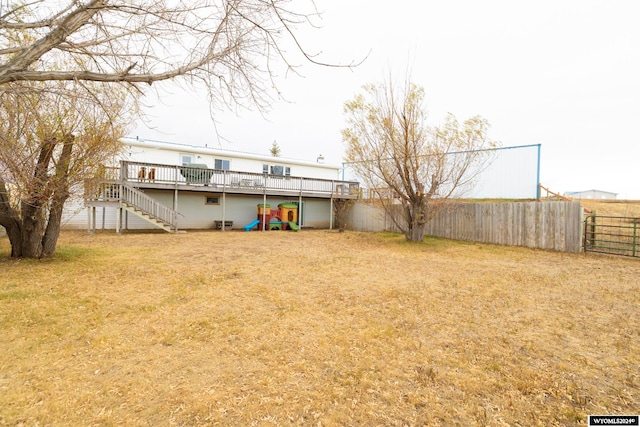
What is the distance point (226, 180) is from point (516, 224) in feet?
46.4

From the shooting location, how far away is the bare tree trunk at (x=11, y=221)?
650 cm

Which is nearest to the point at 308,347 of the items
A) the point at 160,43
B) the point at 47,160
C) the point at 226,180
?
the point at 160,43

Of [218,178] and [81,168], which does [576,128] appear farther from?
[81,168]

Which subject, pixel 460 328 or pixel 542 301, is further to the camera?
pixel 542 301

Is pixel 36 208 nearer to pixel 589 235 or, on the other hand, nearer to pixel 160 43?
pixel 160 43

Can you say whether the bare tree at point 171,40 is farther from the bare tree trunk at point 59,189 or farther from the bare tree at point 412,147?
the bare tree at point 412,147

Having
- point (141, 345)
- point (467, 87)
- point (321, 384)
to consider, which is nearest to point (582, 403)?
point (321, 384)

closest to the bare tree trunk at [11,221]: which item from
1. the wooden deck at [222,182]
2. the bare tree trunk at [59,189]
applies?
the bare tree trunk at [59,189]

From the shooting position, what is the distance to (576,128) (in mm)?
14867

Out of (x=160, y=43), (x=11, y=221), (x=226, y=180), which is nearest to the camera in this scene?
(x=160, y=43)

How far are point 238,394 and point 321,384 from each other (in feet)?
2.32

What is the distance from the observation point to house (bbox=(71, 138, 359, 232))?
42.1 ft

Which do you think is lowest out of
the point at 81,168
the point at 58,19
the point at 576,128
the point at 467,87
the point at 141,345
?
the point at 141,345

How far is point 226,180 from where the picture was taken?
53.3 ft
